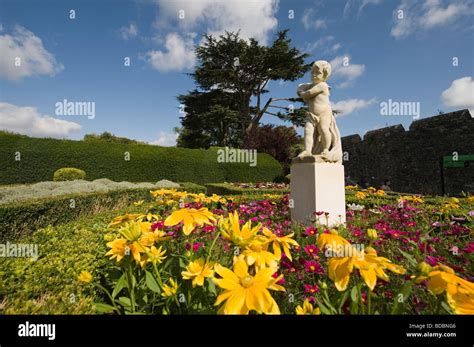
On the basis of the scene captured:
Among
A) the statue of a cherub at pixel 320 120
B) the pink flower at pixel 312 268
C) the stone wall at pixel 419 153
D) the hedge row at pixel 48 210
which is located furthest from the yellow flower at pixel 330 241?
the stone wall at pixel 419 153

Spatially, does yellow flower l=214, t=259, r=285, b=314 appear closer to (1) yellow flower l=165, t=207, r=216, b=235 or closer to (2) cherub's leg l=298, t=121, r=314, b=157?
(1) yellow flower l=165, t=207, r=216, b=235

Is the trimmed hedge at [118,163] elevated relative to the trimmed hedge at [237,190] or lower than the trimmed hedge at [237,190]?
elevated

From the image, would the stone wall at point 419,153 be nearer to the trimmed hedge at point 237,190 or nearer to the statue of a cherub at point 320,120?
the trimmed hedge at point 237,190

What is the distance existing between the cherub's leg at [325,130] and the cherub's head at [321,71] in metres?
0.74

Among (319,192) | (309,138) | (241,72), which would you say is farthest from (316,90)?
(241,72)

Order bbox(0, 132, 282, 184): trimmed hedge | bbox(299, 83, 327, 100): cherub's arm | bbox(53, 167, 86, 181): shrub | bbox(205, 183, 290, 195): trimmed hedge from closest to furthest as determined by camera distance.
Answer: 1. bbox(299, 83, 327, 100): cherub's arm
2. bbox(205, 183, 290, 195): trimmed hedge
3. bbox(53, 167, 86, 181): shrub
4. bbox(0, 132, 282, 184): trimmed hedge

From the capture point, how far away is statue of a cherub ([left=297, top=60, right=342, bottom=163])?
4676 mm

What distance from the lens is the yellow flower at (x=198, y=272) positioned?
984 millimetres

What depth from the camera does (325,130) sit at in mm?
4691

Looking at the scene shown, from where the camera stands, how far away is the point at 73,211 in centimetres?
557

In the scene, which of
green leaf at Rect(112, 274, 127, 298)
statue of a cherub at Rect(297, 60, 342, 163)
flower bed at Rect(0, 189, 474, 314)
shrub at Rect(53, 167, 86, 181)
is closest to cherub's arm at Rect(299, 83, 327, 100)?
statue of a cherub at Rect(297, 60, 342, 163)

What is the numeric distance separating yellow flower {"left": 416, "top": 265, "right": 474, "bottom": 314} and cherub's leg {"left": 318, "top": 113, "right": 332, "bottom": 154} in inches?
156

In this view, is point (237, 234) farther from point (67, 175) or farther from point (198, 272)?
point (67, 175)
